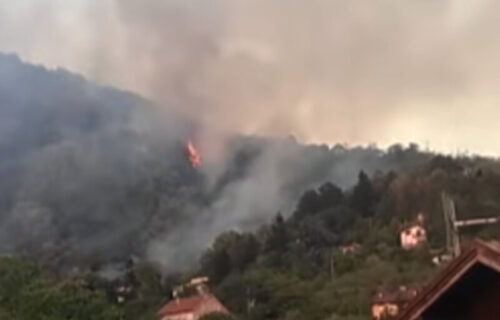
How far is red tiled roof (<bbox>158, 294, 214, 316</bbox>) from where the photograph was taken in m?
99.1

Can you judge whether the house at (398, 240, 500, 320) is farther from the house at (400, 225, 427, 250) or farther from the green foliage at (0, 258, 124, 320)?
the house at (400, 225, 427, 250)

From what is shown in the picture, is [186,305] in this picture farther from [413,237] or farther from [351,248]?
[351,248]

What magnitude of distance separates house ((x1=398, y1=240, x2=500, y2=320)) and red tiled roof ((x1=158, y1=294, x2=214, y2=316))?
8817 cm

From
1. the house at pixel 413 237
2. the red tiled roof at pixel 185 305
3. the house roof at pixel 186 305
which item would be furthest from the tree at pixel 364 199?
the red tiled roof at pixel 185 305

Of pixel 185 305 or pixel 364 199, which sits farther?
pixel 364 199

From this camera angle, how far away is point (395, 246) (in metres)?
105

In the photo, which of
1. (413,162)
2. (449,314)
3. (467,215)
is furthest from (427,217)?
(449,314)

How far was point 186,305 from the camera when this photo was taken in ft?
331

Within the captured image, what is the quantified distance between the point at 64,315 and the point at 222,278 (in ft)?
252

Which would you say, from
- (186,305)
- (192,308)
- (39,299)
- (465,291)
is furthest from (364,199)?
(465,291)

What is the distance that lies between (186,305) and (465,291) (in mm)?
91116

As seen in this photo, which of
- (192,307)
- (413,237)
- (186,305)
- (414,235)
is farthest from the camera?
(414,235)

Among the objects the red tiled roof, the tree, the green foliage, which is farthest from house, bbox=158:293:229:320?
the green foliage

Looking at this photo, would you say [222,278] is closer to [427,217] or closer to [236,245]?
[236,245]
